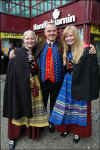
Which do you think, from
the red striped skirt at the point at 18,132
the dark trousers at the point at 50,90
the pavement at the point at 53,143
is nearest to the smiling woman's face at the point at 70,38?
the dark trousers at the point at 50,90

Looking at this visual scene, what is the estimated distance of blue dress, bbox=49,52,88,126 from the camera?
2.03m

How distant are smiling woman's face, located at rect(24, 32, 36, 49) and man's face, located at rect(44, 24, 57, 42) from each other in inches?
8.9

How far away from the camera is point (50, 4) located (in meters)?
9.22

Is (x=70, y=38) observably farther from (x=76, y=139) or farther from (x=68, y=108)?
(x=76, y=139)

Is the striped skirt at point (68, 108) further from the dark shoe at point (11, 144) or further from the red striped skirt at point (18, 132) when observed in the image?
A: the dark shoe at point (11, 144)

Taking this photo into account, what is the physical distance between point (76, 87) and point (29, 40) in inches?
36.4

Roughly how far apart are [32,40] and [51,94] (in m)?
0.93

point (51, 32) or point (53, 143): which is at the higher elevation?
point (51, 32)

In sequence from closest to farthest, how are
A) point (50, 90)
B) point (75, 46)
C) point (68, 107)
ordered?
1. point (75, 46)
2. point (68, 107)
3. point (50, 90)

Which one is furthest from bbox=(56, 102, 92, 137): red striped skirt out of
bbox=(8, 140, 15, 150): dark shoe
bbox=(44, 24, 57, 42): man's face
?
bbox=(44, 24, 57, 42): man's face

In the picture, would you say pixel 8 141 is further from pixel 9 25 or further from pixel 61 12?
pixel 9 25

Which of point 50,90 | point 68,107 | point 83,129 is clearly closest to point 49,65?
point 50,90

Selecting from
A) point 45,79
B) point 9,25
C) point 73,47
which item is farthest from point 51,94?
point 9,25

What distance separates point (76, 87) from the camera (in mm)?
1919
